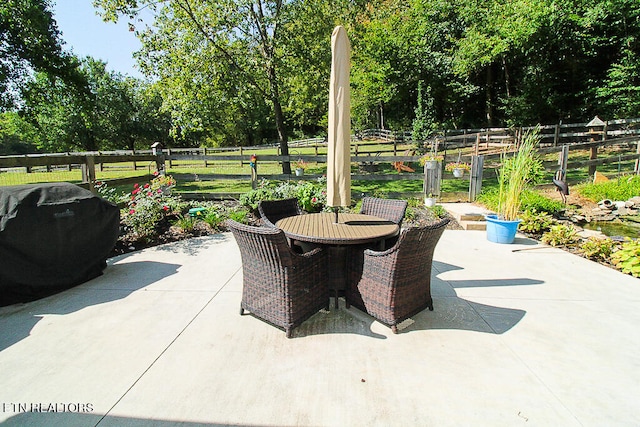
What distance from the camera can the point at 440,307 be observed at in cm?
277

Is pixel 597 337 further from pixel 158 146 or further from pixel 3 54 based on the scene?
pixel 3 54

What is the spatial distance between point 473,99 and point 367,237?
1005 inches

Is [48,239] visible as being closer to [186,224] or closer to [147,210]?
[147,210]

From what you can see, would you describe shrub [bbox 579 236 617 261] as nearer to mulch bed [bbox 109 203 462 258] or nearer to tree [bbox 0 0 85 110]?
mulch bed [bbox 109 203 462 258]

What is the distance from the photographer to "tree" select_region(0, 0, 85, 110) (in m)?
9.93

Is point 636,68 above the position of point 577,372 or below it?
above

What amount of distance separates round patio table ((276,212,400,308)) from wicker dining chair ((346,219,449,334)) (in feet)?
0.43

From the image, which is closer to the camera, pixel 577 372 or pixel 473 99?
pixel 577 372

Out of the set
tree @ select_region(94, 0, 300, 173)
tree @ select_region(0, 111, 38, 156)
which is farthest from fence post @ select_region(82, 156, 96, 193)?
tree @ select_region(0, 111, 38, 156)

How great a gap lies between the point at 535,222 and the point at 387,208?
2.99 m

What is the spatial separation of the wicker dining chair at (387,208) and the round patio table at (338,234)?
161mm

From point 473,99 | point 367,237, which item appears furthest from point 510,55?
point 367,237

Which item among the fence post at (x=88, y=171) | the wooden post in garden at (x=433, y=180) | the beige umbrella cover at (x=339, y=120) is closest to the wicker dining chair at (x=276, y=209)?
the beige umbrella cover at (x=339, y=120)

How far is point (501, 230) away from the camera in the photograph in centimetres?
443
